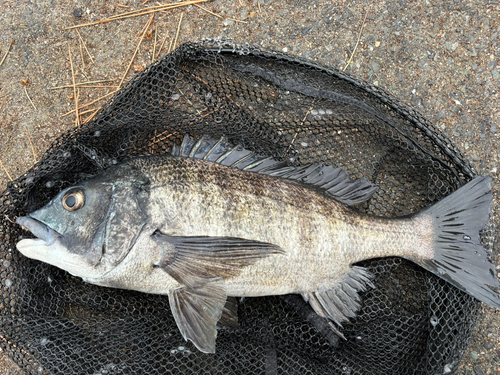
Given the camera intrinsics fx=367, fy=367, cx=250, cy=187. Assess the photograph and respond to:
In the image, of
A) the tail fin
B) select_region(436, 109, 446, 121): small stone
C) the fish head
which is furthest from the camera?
select_region(436, 109, 446, 121): small stone

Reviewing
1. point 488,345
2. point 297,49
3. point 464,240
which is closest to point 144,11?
point 297,49

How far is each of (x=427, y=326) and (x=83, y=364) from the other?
89.5 inches

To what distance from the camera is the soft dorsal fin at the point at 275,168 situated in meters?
2.42

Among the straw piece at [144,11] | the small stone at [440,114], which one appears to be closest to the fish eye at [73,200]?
the straw piece at [144,11]

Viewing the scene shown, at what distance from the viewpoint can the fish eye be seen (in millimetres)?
2117

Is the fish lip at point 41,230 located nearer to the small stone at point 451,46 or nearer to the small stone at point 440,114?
the small stone at point 440,114

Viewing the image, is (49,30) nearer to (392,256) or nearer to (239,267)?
(239,267)

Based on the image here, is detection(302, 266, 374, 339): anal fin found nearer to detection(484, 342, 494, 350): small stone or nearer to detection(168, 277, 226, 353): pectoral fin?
detection(168, 277, 226, 353): pectoral fin

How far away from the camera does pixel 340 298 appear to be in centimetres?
249

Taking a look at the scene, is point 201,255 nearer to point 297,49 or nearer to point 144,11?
point 297,49

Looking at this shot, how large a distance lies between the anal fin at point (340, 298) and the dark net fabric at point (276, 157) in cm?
12

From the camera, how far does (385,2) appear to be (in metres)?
3.00

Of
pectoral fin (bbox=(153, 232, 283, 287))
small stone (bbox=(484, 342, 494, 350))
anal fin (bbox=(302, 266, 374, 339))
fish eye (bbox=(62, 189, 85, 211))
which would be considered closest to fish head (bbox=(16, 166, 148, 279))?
fish eye (bbox=(62, 189, 85, 211))

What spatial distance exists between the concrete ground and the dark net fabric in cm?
46
